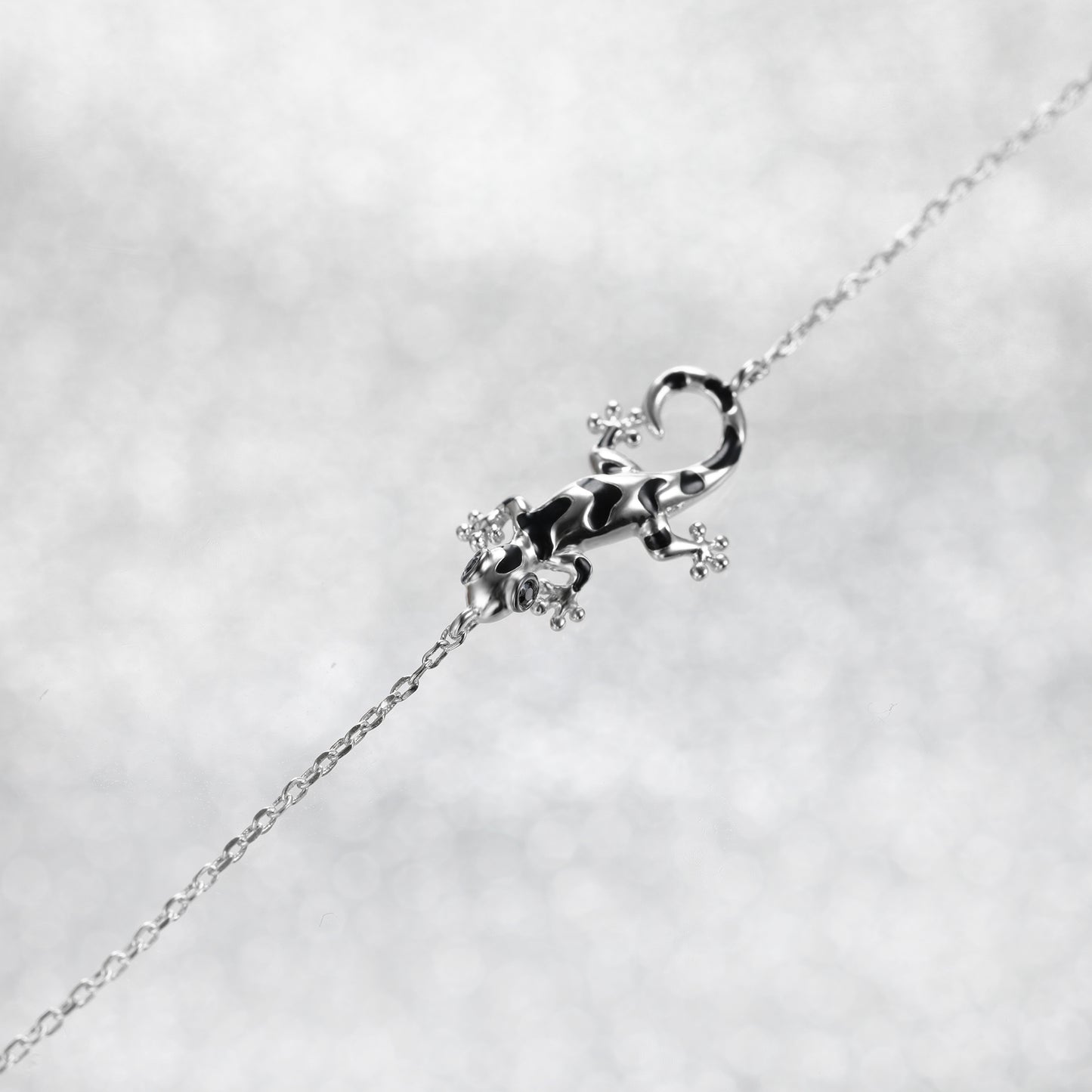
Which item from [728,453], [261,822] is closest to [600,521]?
[728,453]

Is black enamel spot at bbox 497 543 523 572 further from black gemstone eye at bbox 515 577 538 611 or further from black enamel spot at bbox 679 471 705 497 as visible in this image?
black enamel spot at bbox 679 471 705 497

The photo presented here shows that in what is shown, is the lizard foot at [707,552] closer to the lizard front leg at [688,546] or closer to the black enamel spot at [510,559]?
the lizard front leg at [688,546]

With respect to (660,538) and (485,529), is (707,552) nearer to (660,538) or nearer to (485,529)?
(660,538)

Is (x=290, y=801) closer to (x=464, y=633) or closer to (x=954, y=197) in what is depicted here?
(x=464, y=633)

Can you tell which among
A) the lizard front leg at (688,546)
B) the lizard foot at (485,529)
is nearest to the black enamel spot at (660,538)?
the lizard front leg at (688,546)

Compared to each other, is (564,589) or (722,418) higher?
(722,418)

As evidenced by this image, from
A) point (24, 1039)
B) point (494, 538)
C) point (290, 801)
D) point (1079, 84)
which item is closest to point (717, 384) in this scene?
point (494, 538)

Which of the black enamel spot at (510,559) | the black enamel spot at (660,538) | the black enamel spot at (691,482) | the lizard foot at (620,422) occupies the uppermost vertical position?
the lizard foot at (620,422)

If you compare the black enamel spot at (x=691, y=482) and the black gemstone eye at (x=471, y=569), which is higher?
the black enamel spot at (x=691, y=482)
